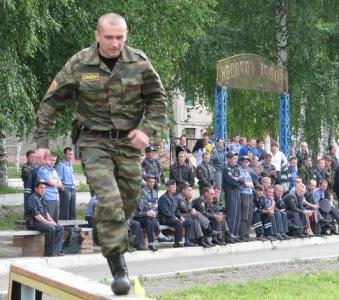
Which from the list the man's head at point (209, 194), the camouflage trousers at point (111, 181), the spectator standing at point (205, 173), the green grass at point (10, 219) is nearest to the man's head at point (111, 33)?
the camouflage trousers at point (111, 181)

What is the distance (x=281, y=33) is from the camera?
28.8 m

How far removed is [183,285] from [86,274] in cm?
184

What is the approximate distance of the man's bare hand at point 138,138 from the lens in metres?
6.45

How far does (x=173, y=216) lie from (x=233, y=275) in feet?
10.9

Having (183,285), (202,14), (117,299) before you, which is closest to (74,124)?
(117,299)

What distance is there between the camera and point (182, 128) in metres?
60.9

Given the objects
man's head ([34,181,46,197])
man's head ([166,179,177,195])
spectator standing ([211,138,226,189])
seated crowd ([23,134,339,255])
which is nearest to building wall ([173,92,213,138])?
seated crowd ([23,134,339,255])

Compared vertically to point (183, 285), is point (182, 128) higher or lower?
higher

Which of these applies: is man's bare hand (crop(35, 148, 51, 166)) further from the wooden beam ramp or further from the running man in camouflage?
the wooden beam ramp

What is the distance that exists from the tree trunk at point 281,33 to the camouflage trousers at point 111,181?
22575mm

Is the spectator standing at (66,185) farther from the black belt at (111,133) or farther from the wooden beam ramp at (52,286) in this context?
the black belt at (111,133)

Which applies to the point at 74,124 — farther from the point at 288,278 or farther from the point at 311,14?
the point at 311,14

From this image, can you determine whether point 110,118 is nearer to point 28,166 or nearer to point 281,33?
point 28,166

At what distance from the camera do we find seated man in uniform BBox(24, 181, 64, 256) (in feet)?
48.6
